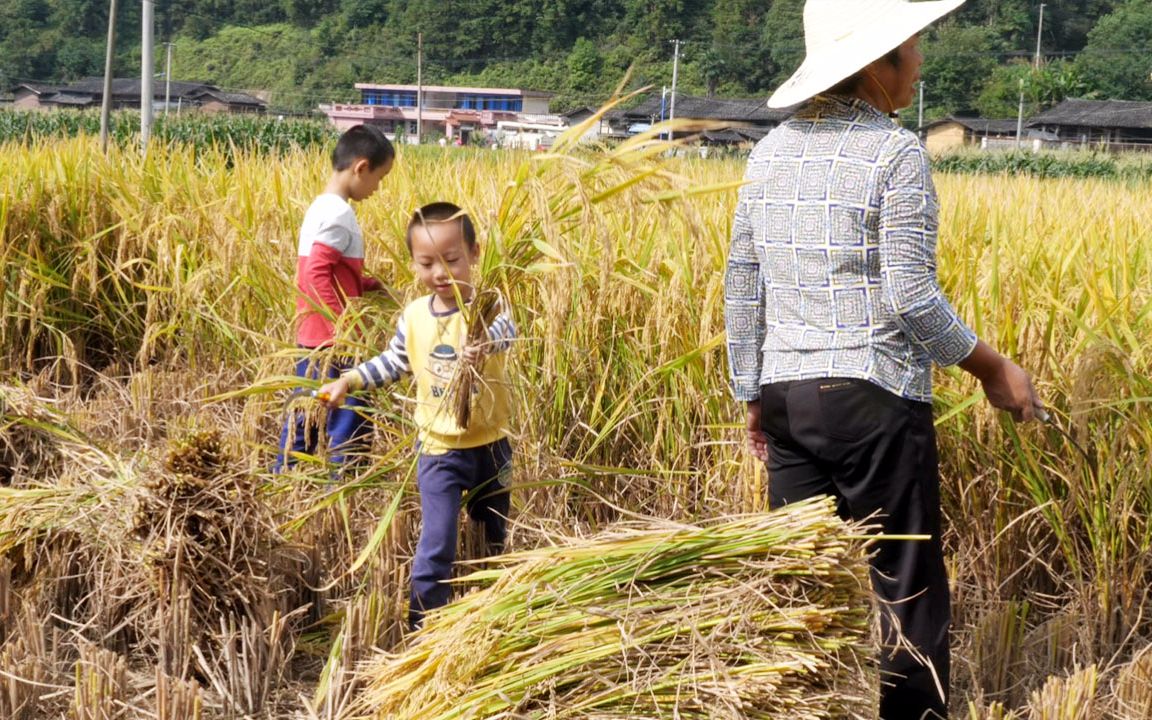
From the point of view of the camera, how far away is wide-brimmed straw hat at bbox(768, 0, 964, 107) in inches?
74.5

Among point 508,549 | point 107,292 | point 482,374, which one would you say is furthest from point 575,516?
point 107,292

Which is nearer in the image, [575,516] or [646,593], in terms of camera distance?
[646,593]

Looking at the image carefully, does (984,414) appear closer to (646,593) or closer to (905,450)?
(905,450)

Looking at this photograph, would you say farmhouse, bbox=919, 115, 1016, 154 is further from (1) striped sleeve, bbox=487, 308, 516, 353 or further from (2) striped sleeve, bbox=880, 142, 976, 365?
(2) striped sleeve, bbox=880, 142, 976, 365

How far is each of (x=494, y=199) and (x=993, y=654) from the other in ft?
5.25

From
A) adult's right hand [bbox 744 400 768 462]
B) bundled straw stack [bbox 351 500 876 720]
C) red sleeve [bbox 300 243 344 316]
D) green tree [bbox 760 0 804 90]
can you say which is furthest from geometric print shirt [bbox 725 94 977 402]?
green tree [bbox 760 0 804 90]

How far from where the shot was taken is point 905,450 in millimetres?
1888

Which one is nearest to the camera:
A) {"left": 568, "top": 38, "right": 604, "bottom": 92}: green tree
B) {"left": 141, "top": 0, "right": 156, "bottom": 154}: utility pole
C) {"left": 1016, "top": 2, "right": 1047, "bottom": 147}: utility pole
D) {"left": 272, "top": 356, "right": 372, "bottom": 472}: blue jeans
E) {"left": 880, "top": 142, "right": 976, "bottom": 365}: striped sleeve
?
{"left": 880, "top": 142, "right": 976, "bottom": 365}: striped sleeve

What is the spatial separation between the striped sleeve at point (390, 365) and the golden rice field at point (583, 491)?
22cm

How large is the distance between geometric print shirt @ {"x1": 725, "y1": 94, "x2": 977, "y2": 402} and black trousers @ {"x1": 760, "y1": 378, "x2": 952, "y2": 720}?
0.04 metres

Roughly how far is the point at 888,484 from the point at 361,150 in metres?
2.02

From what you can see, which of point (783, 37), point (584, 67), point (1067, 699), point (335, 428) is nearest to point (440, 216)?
point (335, 428)

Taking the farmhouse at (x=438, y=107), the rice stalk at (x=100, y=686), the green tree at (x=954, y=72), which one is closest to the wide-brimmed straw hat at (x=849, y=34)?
the rice stalk at (x=100, y=686)

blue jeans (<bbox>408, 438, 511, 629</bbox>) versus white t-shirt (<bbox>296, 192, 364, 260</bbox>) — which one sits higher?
white t-shirt (<bbox>296, 192, 364, 260</bbox>)
